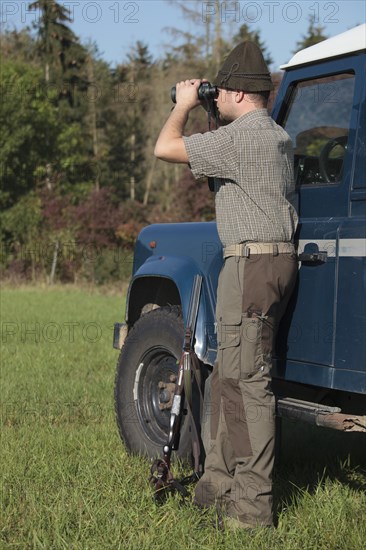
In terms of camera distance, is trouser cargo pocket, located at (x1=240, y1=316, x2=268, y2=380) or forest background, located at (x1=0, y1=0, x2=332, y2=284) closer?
trouser cargo pocket, located at (x1=240, y1=316, x2=268, y2=380)

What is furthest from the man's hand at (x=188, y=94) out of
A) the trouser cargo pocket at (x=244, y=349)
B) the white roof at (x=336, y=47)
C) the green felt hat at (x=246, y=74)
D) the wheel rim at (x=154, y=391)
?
the wheel rim at (x=154, y=391)

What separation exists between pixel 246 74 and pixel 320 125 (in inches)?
28.7

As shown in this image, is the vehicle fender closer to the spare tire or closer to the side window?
the spare tire

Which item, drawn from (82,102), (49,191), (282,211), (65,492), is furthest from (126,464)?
(82,102)

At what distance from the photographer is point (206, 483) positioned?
453 centimetres

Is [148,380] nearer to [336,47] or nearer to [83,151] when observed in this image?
[336,47]

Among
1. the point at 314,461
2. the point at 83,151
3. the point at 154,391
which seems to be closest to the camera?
the point at 154,391

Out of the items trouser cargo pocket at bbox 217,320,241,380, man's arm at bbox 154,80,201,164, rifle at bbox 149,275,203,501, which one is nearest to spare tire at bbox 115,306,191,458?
rifle at bbox 149,275,203,501

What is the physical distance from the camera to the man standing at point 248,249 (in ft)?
13.9

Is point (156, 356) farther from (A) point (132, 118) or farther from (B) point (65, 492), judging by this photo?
(A) point (132, 118)

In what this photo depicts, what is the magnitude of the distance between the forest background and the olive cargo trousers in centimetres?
2359

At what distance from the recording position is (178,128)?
14.3 feet

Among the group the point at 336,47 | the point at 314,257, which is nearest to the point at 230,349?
the point at 314,257

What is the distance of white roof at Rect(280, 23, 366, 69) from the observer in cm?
423
